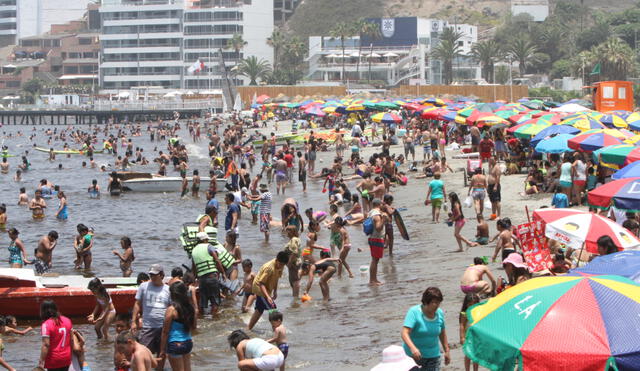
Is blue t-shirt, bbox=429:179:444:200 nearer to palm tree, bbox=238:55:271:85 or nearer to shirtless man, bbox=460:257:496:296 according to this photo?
shirtless man, bbox=460:257:496:296

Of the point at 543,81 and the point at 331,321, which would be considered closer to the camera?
the point at 331,321

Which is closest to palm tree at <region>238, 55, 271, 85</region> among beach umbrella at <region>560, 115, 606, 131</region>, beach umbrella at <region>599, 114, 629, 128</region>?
beach umbrella at <region>599, 114, 629, 128</region>

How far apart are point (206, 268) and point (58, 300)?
92.9 inches

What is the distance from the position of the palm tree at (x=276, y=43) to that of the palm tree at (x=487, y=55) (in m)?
33.3

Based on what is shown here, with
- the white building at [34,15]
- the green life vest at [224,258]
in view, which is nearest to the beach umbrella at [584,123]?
the green life vest at [224,258]

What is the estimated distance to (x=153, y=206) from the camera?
30297mm

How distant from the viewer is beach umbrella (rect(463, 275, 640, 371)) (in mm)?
6098

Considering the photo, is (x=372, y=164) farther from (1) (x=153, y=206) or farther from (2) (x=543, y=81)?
(2) (x=543, y=81)

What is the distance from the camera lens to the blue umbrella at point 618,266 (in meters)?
8.10

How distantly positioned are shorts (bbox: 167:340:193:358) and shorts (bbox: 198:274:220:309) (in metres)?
3.85

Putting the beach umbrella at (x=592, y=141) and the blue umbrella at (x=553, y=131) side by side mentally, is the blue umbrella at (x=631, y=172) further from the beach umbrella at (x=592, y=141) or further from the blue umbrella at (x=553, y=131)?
the blue umbrella at (x=553, y=131)

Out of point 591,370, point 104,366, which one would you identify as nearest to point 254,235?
point 104,366

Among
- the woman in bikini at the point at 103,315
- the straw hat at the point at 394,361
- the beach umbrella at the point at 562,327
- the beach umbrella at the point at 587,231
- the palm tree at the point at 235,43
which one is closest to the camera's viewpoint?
the beach umbrella at the point at 562,327

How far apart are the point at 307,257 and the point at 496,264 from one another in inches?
125
